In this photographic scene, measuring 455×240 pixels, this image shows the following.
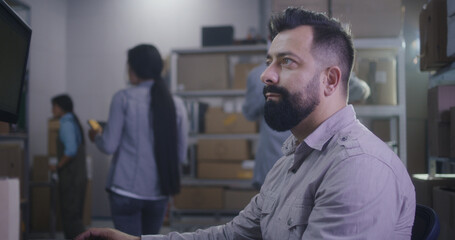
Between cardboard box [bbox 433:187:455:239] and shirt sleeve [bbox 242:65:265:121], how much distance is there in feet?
3.20

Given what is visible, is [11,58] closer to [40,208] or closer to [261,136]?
[261,136]

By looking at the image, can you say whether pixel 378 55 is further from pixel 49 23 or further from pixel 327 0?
pixel 49 23

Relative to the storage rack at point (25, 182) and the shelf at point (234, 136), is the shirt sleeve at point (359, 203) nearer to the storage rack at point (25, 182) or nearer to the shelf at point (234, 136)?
the storage rack at point (25, 182)

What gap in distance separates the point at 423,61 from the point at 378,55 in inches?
20.2

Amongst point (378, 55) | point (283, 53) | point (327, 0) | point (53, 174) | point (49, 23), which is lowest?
point (53, 174)

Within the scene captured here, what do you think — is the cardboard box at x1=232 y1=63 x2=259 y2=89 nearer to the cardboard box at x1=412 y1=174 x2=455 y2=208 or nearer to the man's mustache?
the cardboard box at x1=412 y1=174 x2=455 y2=208

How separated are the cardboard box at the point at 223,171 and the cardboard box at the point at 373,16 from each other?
2.09 metres

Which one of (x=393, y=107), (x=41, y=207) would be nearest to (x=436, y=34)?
(x=393, y=107)

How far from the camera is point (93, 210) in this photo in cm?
566

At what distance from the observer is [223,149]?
4.15m

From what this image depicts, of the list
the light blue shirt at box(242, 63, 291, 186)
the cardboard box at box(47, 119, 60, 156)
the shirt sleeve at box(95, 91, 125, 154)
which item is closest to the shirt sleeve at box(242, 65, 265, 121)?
the light blue shirt at box(242, 63, 291, 186)

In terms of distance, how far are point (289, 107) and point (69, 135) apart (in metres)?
3.40

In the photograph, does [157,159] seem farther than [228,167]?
Result: No

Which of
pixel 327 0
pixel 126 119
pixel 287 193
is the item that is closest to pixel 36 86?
pixel 126 119
